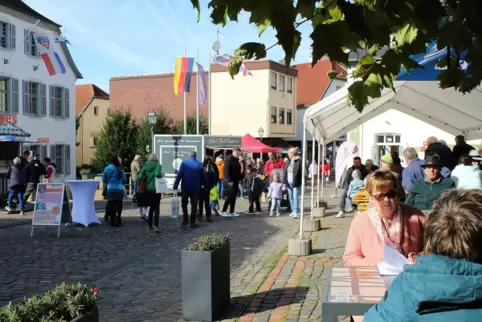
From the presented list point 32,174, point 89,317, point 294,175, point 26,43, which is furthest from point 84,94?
point 89,317

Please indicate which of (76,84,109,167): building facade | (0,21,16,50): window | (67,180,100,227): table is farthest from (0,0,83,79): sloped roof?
(67,180,100,227): table

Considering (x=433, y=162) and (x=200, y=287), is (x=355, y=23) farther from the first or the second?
(x=433, y=162)

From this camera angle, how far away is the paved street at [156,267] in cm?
595

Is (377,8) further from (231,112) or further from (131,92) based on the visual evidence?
(131,92)

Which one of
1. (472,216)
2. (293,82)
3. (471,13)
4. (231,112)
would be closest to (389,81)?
(471,13)

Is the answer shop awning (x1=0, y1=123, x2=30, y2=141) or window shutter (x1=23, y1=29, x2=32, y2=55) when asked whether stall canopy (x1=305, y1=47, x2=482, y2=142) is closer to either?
shop awning (x1=0, y1=123, x2=30, y2=141)

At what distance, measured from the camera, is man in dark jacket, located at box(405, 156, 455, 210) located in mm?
6844

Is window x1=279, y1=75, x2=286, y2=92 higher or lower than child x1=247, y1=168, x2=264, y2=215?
higher

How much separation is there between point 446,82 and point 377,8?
182 cm

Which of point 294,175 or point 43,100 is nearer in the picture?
point 294,175

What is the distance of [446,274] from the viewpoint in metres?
1.91

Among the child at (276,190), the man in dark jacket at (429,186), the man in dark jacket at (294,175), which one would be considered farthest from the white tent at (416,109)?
the man in dark jacket at (429,186)

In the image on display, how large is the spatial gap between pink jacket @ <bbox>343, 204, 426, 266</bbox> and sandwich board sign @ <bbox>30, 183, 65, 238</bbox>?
27.9ft

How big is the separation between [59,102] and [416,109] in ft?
75.3
